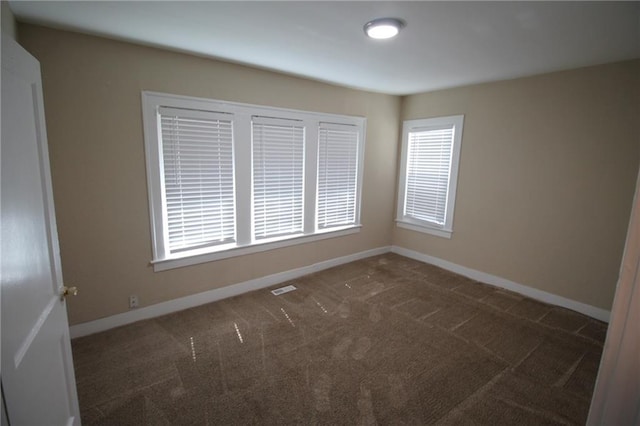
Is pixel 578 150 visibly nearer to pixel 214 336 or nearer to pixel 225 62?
pixel 225 62

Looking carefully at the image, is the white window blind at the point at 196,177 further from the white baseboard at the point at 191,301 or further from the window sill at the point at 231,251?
the white baseboard at the point at 191,301

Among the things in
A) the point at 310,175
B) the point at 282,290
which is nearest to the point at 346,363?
the point at 282,290

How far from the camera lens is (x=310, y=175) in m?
3.82

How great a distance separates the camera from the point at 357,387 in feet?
6.84

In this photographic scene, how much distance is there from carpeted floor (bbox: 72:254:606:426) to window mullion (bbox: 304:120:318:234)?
987 millimetres

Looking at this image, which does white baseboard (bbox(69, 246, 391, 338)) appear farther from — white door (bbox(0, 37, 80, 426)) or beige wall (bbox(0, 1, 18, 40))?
beige wall (bbox(0, 1, 18, 40))

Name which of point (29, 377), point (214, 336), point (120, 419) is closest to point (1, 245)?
point (29, 377)

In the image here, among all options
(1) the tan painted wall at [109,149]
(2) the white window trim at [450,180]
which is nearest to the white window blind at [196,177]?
(1) the tan painted wall at [109,149]

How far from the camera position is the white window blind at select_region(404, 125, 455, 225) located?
4152 millimetres

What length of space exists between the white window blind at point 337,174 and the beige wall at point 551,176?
134 cm

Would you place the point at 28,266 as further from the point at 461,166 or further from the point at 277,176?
the point at 461,166

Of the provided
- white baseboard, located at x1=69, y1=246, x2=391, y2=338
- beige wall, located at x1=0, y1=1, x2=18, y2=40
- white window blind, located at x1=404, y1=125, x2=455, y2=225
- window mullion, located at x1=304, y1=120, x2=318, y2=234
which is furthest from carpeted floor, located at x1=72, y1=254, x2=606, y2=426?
beige wall, located at x1=0, y1=1, x2=18, y2=40

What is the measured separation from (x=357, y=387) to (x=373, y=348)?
477mm

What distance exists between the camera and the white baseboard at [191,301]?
2625mm
